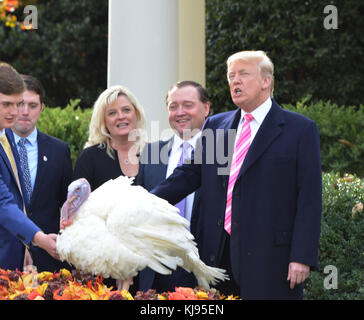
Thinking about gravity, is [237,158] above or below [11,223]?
above

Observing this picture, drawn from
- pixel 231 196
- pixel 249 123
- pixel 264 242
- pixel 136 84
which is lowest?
pixel 264 242

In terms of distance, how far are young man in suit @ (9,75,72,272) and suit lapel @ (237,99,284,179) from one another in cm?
175

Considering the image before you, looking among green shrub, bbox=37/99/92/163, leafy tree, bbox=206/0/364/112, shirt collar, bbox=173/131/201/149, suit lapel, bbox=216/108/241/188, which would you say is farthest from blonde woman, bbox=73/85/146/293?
leafy tree, bbox=206/0/364/112

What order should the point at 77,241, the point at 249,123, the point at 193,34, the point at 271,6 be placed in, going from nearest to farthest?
1. the point at 77,241
2. the point at 249,123
3. the point at 193,34
4. the point at 271,6

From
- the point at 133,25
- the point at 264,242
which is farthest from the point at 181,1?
the point at 264,242

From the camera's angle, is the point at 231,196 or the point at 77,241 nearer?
the point at 77,241

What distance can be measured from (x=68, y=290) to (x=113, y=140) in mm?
1946

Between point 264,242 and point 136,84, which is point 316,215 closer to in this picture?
point 264,242

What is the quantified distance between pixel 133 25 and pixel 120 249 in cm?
347

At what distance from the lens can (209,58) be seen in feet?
37.7

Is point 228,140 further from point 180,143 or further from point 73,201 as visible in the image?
point 73,201

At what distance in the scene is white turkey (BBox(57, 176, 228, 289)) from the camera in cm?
333

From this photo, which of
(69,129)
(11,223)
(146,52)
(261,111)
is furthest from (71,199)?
(69,129)

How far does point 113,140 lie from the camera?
468cm
